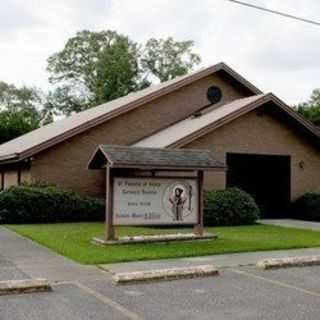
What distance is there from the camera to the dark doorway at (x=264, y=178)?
26.1 metres

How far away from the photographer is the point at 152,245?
14445 millimetres

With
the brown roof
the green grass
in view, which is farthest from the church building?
the brown roof

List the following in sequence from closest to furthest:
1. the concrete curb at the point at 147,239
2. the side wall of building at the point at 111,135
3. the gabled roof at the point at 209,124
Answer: the concrete curb at the point at 147,239
the gabled roof at the point at 209,124
the side wall of building at the point at 111,135

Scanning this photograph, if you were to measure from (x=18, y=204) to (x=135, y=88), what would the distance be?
41.7 meters

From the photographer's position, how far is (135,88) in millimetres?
61344

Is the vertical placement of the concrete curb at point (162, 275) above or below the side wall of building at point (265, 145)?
below

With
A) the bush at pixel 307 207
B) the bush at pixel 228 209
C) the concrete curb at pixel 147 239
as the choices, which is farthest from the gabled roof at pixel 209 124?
the concrete curb at pixel 147 239

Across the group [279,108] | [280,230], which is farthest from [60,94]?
[280,230]

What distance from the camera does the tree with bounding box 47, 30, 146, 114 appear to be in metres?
60.8

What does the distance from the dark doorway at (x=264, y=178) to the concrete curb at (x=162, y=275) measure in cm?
1480

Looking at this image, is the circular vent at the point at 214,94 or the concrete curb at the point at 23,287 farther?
the circular vent at the point at 214,94

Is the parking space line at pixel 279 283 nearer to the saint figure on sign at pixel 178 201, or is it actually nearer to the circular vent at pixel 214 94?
the saint figure on sign at pixel 178 201

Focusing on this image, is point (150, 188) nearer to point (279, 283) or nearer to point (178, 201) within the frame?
point (178, 201)

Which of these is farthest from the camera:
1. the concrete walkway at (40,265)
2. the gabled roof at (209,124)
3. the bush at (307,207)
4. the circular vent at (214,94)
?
the circular vent at (214,94)
